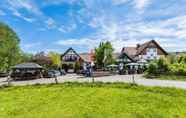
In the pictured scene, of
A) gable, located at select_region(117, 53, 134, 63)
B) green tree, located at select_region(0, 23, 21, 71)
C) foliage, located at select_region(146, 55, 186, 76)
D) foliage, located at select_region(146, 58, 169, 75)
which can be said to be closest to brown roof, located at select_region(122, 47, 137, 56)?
gable, located at select_region(117, 53, 134, 63)

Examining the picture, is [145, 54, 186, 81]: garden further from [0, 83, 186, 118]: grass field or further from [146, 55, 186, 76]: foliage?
[0, 83, 186, 118]: grass field

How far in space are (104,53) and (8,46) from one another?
74.0ft

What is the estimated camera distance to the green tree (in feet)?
143

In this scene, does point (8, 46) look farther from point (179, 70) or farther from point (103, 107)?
point (103, 107)

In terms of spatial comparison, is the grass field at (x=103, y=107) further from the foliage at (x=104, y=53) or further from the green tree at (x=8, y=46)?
the foliage at (x=104, y=53)

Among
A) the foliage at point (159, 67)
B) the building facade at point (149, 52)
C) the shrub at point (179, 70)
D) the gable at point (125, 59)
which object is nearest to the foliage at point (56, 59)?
the gable at point (125, 59)

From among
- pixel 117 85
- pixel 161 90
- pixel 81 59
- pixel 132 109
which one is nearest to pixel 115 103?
pixel 132 109

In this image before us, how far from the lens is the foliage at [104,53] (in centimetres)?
5070

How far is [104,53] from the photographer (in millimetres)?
50688

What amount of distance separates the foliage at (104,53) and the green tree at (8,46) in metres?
20.0

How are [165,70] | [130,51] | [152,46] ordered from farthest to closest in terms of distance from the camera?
[130,51] → [152,46] → [165,70]

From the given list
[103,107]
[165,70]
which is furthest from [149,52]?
[103,107]

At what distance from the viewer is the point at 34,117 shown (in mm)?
8141

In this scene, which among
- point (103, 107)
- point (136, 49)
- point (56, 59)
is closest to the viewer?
point (103, 107)
